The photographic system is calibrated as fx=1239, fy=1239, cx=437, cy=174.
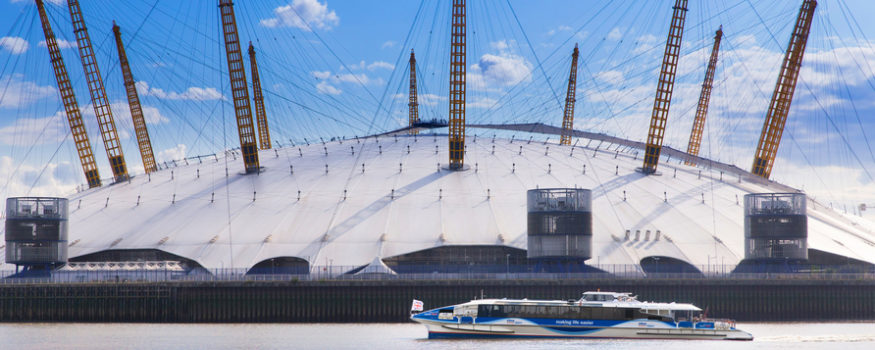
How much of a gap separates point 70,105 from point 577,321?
81112mm

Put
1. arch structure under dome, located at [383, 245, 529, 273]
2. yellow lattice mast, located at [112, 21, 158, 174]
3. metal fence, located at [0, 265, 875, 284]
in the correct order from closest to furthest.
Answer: metal fence, located at [0, 265, 875, 284], arch structure under dome, located at [383, 245, 529, 273], yellow lattice mast, located at [112, 21, 158, 174]

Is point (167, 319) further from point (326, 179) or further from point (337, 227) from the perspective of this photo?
point (326, 179)

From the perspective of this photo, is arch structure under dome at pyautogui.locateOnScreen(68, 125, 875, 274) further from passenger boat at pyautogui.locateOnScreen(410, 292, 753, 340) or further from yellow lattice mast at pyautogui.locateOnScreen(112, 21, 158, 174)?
passenger boat at pyautogui.locateOnScreen(410, 292, 753, 340)

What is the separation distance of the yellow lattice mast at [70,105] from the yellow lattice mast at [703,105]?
74385mm

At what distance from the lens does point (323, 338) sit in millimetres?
92500

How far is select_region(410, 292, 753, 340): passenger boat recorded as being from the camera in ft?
308

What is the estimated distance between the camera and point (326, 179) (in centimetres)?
13588

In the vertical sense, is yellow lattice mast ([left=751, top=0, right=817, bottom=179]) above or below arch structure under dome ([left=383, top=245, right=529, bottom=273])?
above

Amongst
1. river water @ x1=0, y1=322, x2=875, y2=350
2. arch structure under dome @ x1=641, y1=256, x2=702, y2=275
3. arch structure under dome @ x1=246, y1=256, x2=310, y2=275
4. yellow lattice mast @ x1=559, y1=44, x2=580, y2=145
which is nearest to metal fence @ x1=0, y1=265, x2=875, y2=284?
arch structure under dome @ x1=246, y1=256, x2=310, y2=275

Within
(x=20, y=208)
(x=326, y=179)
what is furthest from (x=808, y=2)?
(x=20, y=208)

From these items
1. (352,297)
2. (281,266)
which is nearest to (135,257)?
(281,266)

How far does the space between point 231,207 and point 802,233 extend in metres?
57.4

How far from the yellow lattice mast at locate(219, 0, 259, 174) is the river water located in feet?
120

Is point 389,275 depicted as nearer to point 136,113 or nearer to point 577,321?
point 577,321
